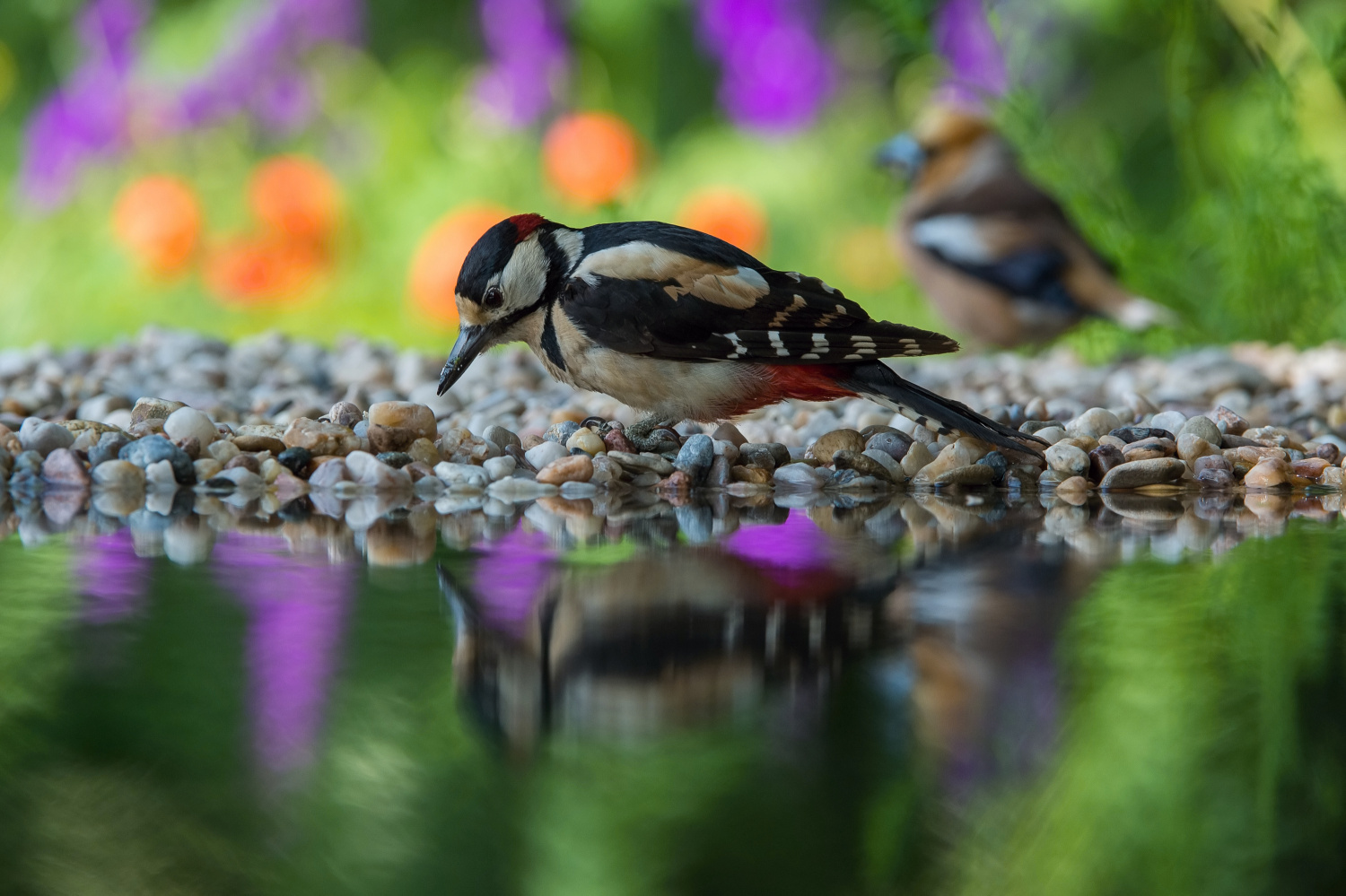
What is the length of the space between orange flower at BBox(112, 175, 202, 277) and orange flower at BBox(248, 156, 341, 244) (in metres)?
0.29

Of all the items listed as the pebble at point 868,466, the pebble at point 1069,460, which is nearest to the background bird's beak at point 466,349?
the pebble at point 868,466

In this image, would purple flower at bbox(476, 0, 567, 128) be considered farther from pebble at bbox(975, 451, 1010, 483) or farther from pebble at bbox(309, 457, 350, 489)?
pebble at bbox(975, 451, 1010, 483)

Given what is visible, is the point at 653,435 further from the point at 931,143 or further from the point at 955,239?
the point at 931,143

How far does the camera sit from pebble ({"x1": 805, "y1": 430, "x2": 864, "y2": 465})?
2.88 metres

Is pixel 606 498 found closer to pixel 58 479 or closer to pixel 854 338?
pixel 854 338

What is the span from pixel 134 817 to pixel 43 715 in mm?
270

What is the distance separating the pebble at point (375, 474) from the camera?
2.70 meters

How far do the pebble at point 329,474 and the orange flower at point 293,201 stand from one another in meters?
3.54

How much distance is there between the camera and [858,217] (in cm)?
721

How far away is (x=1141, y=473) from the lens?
9.11 feet

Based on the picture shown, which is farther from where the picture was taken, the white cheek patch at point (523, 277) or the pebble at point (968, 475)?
the white cheek patch at point (523, 277)

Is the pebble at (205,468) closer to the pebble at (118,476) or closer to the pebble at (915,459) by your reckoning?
the pebble at (118,476)

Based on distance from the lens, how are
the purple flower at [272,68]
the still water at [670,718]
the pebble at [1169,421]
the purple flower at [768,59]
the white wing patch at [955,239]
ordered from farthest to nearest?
the purple flower at [768,59]
the purple flower at [272,68]
the white wing patch at [955,239]
the pebble at [1169,421]
the still water at [670,718]

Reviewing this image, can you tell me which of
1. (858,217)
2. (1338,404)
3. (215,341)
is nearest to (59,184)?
(215,341)
